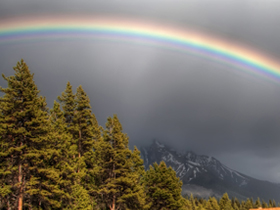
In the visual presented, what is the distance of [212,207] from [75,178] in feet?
330

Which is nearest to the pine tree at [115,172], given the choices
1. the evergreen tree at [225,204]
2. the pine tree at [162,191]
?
the pine tree at [162,191]

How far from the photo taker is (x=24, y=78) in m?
27.5

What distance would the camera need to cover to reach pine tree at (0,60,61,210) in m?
25.2

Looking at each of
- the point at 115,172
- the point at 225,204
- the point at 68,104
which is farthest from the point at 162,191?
Answer: the point at 225,204

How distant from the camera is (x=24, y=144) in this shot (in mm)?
26234

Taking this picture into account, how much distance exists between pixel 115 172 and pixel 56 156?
11048 millimetres

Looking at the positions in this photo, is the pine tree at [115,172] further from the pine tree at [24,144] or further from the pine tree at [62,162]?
the pine tree at [24,144]

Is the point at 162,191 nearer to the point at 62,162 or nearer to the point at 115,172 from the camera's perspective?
the point at 115,172

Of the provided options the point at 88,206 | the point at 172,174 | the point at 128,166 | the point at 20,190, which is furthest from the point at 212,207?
the point at 20,190

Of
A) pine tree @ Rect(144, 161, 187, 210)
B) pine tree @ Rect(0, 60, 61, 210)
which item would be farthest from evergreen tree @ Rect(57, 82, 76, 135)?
pine tree @ Rect(144, 161, 187, 210)

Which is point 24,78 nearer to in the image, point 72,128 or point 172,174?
point 72,128

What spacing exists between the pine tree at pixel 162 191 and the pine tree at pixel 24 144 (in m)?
26.6

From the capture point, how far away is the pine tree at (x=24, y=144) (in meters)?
25.2

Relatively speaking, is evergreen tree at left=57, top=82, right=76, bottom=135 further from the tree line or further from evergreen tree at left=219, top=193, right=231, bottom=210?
evergreen tree at left=219, top=193, right=231, bottom=210
